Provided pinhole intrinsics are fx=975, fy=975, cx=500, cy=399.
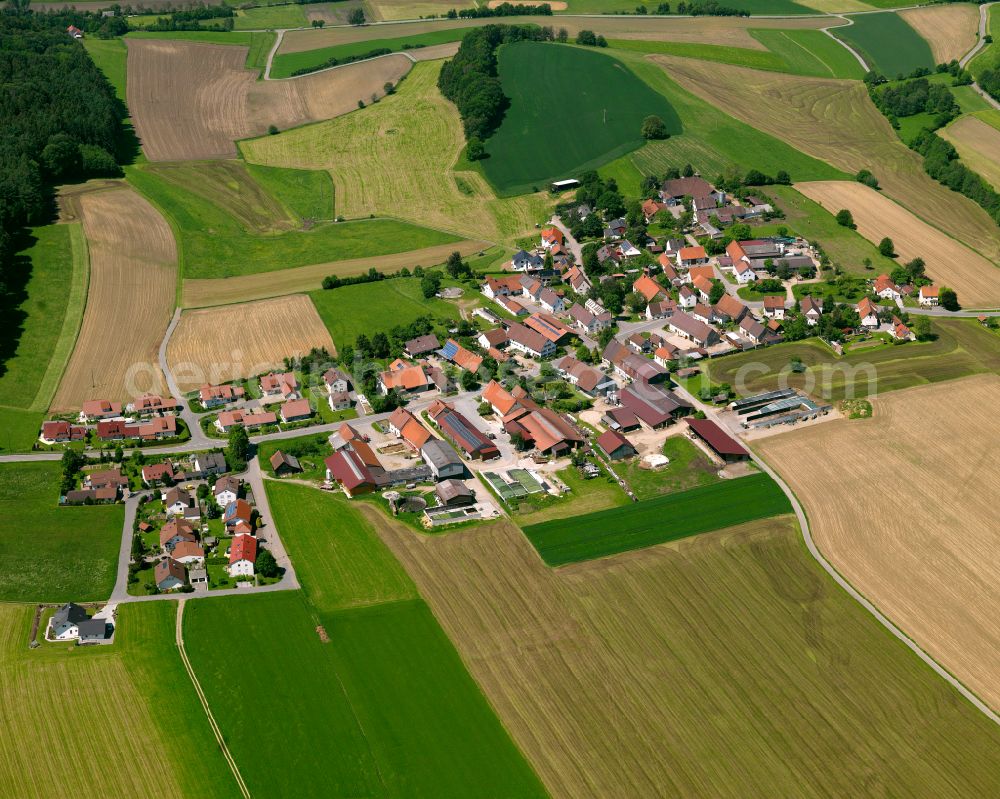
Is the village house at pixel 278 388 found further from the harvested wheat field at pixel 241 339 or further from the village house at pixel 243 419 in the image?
the harvested wheat field at pixel 241 339

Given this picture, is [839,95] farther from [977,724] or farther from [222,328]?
[977,724]

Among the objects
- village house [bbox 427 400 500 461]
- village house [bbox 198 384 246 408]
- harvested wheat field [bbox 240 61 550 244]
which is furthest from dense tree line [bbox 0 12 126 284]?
village house [bbox 427 400 500 461]

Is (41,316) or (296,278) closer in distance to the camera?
(41,316)

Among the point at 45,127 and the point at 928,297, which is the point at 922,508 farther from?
the point at 45,127

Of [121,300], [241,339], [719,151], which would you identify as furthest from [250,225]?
[719,151]

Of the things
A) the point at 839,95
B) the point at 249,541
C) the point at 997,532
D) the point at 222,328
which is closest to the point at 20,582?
the point at 249,541

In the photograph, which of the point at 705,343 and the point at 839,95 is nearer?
the point at 705,343

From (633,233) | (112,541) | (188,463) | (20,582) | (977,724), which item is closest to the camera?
(977,724)
